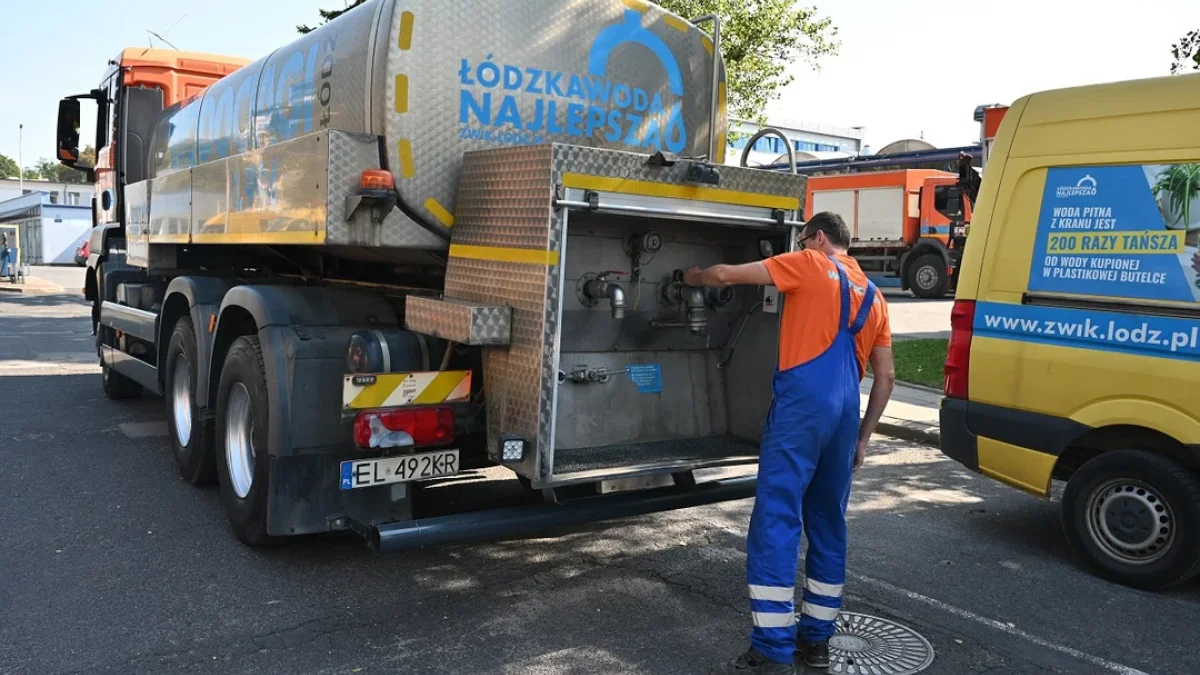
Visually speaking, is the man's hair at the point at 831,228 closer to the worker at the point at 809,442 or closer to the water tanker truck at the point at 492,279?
the worker at the point at 809,442

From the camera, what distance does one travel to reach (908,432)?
8688 mm

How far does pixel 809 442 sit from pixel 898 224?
69.9ft

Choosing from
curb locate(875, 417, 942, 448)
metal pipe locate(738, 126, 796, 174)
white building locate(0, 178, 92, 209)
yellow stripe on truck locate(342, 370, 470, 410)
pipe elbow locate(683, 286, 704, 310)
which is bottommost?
curb locate(875, 417, 942, 448)

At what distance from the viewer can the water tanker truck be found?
4.21 meters

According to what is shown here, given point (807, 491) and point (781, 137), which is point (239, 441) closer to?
point (807, 491)

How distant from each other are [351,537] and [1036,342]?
390 centimetres

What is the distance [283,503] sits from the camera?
454 centimetres

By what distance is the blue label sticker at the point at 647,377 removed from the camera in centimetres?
495

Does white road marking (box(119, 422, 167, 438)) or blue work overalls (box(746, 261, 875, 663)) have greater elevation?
blue work overalls (box(746, 261, 875, 663))

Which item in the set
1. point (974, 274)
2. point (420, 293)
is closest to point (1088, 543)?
point (974, 274)

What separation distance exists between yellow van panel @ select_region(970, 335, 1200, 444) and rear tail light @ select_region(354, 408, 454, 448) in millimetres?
3064

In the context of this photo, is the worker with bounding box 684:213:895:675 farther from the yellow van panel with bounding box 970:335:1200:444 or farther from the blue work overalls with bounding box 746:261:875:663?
the yellow van panel with bounding box 970:335:1200:444

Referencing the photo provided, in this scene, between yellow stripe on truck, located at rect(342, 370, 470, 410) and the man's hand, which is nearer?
the man's hand

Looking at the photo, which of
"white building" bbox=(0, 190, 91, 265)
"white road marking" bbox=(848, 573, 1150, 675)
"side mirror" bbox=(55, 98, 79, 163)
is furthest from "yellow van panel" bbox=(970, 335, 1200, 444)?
"white building" bbox=(0, 190, 91, 265)
